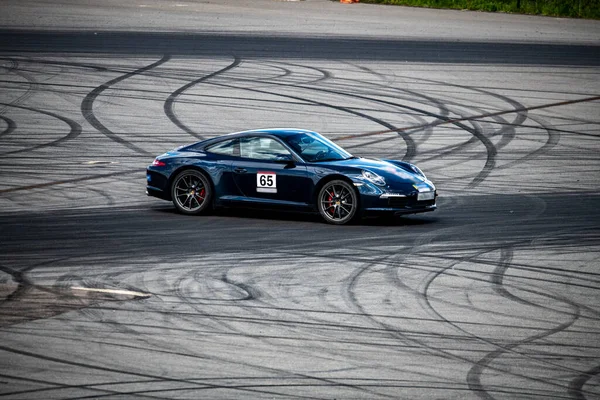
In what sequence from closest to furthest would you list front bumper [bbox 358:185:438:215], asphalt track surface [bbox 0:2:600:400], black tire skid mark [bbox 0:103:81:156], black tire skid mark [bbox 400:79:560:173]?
1. asphalt track surface [bbox 0:2:600:400]
2. front bumper [bbox 358:185:438:215]
3. black tire skid mark [bbox 0:103:81:156]
4. black tire skid mark [bbox 400:79:560:173]

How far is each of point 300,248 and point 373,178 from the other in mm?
2089

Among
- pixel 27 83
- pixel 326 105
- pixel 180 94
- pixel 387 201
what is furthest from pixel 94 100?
pixel 387 201

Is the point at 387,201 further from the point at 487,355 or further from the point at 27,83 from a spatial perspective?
the point at 27,83

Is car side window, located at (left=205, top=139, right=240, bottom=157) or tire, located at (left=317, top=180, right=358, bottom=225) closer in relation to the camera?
tire, located at (left=317, top=180, right=358, bottom=225)

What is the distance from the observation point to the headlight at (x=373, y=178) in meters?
14.4

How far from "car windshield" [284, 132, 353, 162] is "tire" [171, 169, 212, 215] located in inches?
51.7

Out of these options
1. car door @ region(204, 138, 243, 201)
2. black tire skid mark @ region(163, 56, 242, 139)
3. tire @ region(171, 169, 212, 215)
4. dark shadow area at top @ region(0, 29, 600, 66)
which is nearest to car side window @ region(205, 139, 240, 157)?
car door @ region(204, 138, 243, 201)

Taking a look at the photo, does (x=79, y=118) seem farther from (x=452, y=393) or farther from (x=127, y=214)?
(x=452, y=393)

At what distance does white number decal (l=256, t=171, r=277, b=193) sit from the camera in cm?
1480

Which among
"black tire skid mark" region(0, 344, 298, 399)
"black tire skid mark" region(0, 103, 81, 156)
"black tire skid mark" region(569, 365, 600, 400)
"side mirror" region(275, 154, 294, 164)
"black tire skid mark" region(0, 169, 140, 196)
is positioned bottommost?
"black tire skid mark" region(0, 169, 140, 196)

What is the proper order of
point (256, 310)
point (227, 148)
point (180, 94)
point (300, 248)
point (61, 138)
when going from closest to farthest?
1. point (256, 310)
2. point (300, 248)
3. point (227, 148)
4. point (61, 138)
5. point (180, 94)

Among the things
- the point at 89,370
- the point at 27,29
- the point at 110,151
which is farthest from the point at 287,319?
the point at 27,29

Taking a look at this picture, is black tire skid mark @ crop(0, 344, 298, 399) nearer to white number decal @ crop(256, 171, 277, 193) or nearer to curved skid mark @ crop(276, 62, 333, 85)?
white number decal @ crop(256, 171, 277, 193)

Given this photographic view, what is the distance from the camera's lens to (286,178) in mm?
14758
